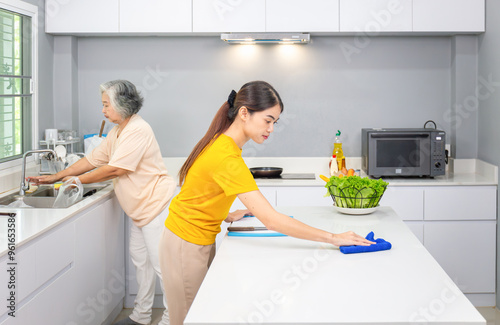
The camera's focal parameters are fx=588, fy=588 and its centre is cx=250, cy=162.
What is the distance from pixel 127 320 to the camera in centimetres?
358

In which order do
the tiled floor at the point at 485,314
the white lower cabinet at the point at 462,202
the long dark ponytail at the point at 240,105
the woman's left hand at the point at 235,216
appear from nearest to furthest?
the long dark ponytail at the point at 240,105 < the woman's left hand at the point at 235,216 < the tiled floor at the point at 485,314 < the white lower cabinet at the point at 462,202

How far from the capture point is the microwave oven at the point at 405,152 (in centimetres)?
390

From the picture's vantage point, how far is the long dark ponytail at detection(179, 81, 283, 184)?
6.92 ft

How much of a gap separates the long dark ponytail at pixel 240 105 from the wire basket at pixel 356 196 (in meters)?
0.65

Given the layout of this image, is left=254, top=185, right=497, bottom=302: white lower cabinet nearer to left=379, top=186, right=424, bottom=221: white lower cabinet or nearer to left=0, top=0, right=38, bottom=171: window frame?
left=379, top=186, right=424, bottom=221: white lower cabinet

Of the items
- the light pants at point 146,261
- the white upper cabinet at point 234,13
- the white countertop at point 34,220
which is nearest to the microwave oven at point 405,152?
the white upper cabinet at point 234,13

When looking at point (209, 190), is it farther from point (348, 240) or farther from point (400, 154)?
point (400, 154)

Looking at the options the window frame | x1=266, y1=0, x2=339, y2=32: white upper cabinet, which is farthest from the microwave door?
the window frame

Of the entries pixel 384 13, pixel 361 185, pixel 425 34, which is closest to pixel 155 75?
pixel 384 13

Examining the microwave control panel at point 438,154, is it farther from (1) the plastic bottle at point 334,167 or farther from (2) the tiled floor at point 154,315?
(2) the tiled floor at point 154,315

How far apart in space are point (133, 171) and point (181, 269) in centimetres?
115

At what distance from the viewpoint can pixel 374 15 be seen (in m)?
3.89

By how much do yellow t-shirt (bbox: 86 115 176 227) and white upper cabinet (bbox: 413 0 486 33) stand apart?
76.7 inches

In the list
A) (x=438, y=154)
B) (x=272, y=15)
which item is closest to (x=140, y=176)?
(x=272, y=15)
